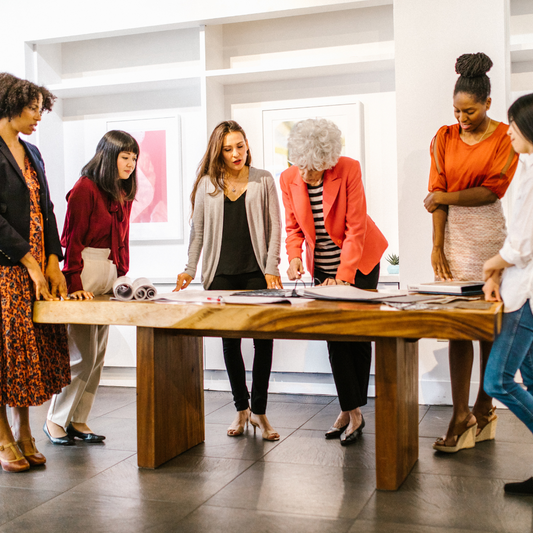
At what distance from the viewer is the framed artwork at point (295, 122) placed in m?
4.30

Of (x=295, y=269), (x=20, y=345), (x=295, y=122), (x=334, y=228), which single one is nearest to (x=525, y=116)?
(x=334, y=228)

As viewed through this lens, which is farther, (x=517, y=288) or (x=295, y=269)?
(x=295, y=269)

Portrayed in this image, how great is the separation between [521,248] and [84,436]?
2198 millimetres

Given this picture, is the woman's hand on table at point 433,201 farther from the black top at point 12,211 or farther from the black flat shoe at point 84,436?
the black flat shoe at point 84,436

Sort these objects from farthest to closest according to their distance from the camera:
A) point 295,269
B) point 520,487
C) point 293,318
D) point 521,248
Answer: point 295,269 → point 520,487 → point 293,318 → point 521,248

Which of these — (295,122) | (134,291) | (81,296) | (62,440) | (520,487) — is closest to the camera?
(520,487)

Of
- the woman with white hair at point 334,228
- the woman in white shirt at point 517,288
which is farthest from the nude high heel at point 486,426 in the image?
the woman in white shirt at point 517,288

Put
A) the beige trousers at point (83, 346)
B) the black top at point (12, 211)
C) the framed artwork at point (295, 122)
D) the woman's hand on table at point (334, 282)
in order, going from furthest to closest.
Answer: the framed artwork at point (295, 122)
the beige trousers at point (83, 346)
the woman's hand on table at point (334, 282)
the black top at point (12, 211)

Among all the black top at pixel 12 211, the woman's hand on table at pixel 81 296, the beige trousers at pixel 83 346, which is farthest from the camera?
the beige trousers at pixel 83 346

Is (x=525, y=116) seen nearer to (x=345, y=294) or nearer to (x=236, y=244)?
(x=345, y=294)

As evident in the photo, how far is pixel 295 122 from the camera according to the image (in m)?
4.41

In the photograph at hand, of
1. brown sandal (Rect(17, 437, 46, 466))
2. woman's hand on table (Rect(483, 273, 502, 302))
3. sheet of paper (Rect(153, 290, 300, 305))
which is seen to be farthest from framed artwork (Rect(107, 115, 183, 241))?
woman's hand on table (Rect(483, 273, 502, 302))

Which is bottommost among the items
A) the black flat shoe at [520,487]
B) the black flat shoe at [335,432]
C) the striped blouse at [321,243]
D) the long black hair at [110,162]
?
the black flat shoe at [335,432]

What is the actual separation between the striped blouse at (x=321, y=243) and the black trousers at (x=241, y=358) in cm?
31
